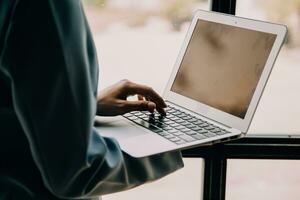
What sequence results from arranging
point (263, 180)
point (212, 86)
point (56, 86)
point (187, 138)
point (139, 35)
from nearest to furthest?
point (56, 86) < point (187, 138) < point (212, 86) < point (139, 35) < point (263, 180)

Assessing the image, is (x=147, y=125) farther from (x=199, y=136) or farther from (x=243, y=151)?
(x=243, y=151)

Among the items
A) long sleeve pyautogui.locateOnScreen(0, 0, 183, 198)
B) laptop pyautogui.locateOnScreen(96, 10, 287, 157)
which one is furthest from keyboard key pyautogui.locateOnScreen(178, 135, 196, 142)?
long sleeve pyautogui.locateOnScreen(0, 0, 183, 198)

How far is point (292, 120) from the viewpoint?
1344mm

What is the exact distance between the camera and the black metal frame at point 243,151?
4.33 feet

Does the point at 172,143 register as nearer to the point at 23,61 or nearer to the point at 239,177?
the point at 23,61

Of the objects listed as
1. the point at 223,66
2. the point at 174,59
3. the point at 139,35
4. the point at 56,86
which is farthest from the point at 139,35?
the point at 56,86

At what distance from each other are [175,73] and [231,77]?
0.14m

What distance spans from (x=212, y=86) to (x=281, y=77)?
35cm

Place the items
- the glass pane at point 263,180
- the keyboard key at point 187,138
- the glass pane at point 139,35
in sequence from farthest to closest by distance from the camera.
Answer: the glass pane at point 263,180, the glass pane at point 139,35, the keyboard key at point 187,138

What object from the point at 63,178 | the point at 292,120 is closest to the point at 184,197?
the point at 292,120

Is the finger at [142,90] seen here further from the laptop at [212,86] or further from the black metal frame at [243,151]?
the black metal frame at [243,151]

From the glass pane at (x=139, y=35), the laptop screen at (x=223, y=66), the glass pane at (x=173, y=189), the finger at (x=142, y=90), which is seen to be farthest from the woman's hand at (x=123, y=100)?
the glass pane at (x=173, y=189)

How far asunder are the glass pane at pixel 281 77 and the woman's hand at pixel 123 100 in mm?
452

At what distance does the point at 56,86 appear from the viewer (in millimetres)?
586
